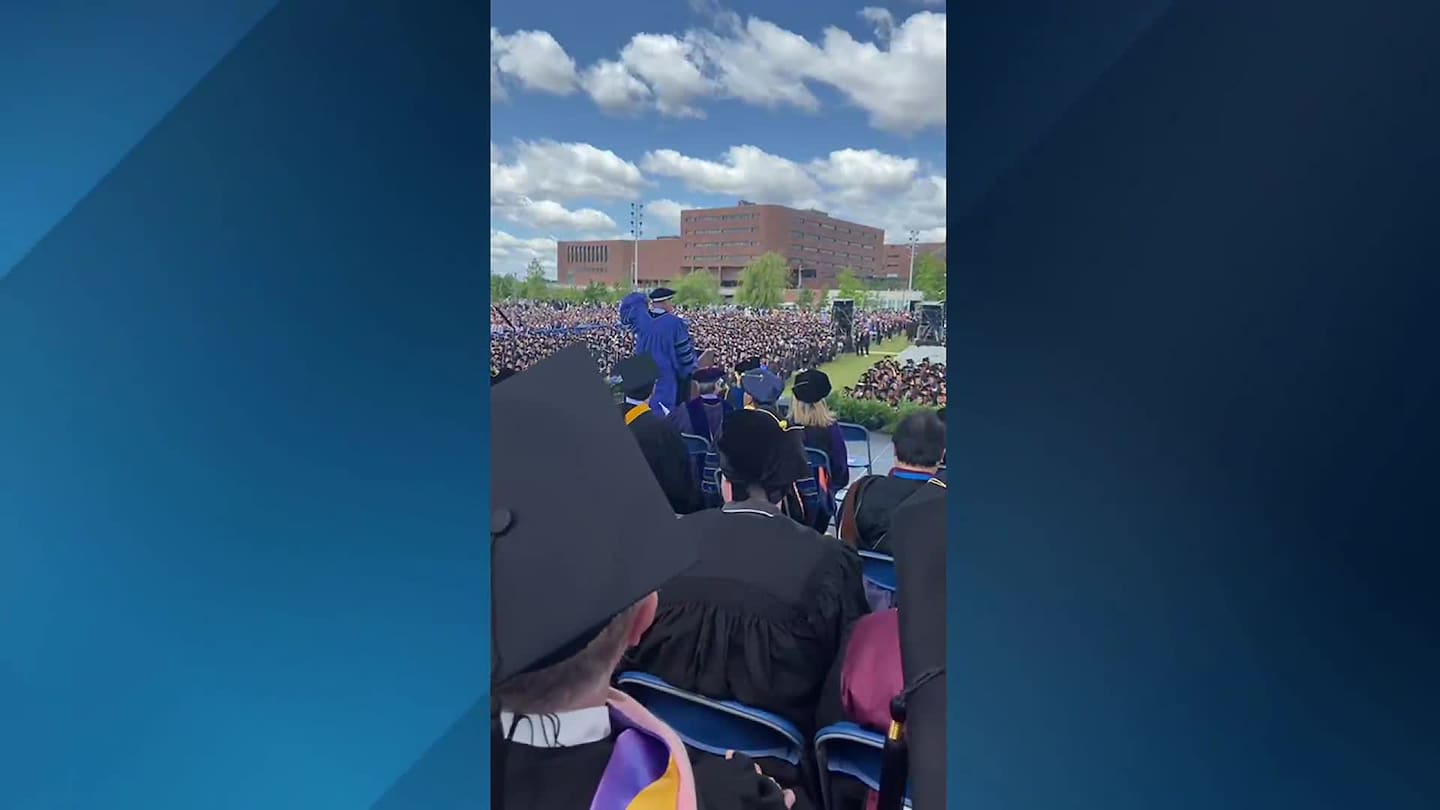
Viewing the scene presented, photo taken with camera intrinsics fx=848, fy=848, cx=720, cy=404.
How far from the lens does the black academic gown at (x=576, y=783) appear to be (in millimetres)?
972

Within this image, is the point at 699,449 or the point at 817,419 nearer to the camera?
the point at 817,419

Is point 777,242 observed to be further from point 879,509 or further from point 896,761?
point 896,761

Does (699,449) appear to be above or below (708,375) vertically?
below

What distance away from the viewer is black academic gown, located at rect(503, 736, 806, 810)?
38.3 inches

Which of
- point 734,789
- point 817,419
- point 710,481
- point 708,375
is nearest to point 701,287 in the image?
point 708,375

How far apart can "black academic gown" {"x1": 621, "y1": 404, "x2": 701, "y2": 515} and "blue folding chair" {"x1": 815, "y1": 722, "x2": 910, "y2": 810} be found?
168 centimetres

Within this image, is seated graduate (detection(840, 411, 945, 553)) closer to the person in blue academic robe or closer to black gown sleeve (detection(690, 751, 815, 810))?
black gown sleeve (detection(690, 751, 815, 810))

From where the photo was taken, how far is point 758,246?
9117 millimetres

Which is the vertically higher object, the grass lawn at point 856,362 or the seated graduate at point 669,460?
the grass lawn at point 856,362

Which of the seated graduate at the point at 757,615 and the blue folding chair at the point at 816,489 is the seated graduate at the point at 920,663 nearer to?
the seated graduate at the point at 757,615

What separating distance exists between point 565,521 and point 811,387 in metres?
2.26

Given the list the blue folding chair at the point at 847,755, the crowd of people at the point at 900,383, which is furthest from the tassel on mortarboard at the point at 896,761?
the crowd of people at the point at 900,383

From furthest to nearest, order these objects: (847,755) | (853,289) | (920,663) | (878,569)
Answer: (853,289) < (878,569) < (847,755) < (920,663)
